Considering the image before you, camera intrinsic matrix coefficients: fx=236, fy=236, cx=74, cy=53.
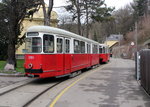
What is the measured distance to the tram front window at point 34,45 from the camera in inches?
467

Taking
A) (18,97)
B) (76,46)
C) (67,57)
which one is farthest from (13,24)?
(18,97)

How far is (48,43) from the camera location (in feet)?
40.0

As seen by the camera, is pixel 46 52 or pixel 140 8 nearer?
pixel 46 52

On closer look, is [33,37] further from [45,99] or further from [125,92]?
[125,92]

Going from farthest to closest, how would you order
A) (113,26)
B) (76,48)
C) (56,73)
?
(113,26) < (76,48) < (56,73)

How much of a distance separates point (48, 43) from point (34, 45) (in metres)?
0.73

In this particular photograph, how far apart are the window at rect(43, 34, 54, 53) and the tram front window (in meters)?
0.25

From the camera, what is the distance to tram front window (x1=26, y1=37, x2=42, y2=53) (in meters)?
11.9

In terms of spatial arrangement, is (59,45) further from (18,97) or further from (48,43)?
(18,97)

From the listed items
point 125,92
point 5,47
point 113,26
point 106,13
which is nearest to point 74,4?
point 106,13

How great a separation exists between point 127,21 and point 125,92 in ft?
252

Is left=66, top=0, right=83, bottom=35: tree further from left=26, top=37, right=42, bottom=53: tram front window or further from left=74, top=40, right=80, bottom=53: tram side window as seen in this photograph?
left=26, top=37, right=42, bottom=53: tram front window

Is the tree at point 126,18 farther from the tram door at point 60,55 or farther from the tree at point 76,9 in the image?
A: the tram door at point 60,55

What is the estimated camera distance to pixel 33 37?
12.0m
